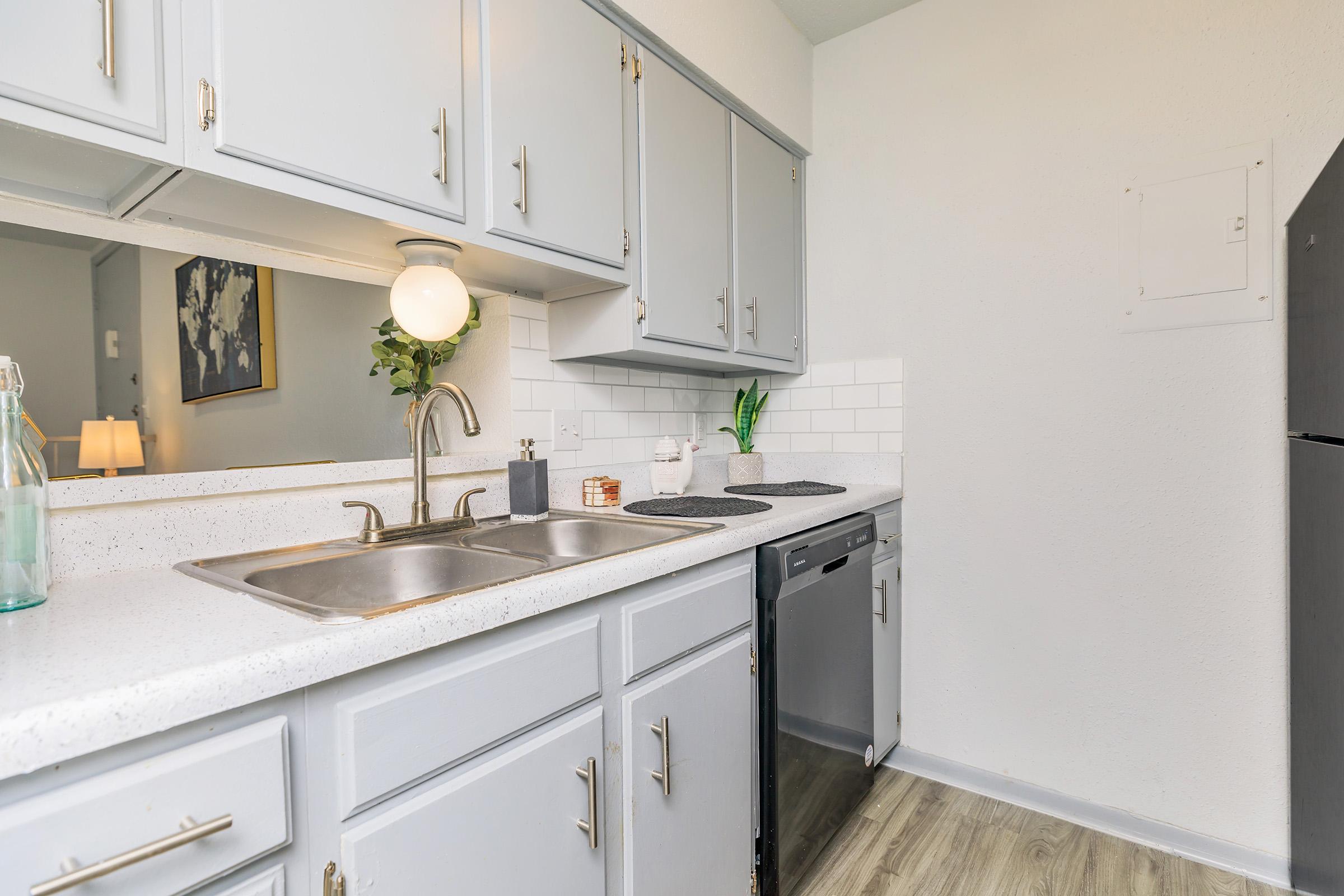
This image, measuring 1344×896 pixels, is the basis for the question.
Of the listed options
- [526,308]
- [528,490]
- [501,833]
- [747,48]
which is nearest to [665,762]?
[501,833]

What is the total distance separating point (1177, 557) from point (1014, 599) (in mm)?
453

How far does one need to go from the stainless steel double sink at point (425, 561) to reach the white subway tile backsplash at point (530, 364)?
1.39ft

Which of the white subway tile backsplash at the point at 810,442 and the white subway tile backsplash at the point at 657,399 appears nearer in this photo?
the white subway tile backsplash at the point at 657,399

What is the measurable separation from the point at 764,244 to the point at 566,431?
99 centimetres

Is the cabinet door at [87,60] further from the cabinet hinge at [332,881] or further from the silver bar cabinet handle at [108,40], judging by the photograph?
the cabinet hinge at [332,881]

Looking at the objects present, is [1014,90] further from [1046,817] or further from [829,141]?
[1046,817]

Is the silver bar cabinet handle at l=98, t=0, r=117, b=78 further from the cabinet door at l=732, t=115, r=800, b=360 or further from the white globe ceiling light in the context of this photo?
the cabinet door at l=732, t=115, r=800, b=360

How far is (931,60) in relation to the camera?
2.22 m

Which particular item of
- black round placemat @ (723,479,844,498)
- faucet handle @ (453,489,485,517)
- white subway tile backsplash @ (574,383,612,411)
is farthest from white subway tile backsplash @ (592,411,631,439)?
faucet handle @ (453,489,485,517)

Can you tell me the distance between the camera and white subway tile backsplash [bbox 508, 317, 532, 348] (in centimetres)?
179

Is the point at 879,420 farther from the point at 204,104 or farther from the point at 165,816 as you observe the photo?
the point at 165,816

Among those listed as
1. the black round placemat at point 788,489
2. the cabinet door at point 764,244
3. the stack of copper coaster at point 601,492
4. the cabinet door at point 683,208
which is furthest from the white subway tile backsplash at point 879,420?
the stack of copper coaster at point 601,492

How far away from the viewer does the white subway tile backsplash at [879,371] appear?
7.58 feet

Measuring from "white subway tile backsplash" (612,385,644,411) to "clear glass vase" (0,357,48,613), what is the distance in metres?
1.44
